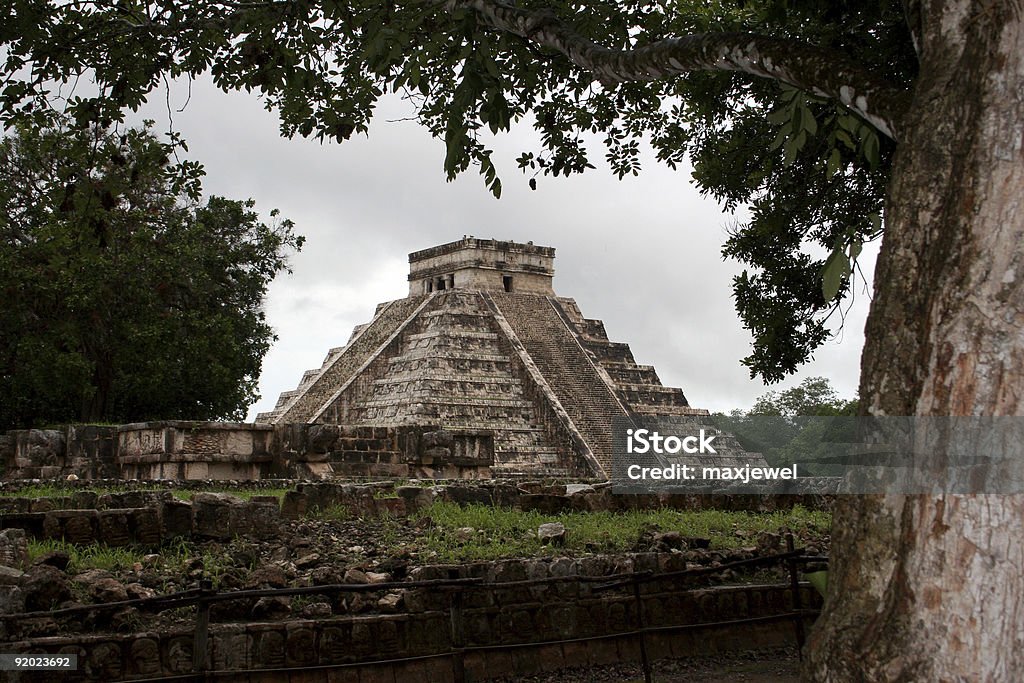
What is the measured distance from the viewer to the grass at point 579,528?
7.58 m

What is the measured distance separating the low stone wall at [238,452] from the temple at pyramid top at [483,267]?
24197 millimetres

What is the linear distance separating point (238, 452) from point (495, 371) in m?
19.9

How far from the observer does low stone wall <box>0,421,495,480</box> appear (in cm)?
1251

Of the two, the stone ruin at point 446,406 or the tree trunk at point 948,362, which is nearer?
the tree trunk at point 948,362

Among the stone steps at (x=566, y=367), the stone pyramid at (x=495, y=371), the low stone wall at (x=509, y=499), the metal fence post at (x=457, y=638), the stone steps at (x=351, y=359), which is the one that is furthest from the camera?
the stone steps at (x=351, y=359)

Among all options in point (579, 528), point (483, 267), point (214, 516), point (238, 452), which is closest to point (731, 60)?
point (579, 528)

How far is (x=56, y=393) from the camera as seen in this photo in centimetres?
2197

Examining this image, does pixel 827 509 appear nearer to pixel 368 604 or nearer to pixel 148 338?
pixel 368 604

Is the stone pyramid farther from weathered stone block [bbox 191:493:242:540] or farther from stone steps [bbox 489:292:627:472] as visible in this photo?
weathered stone block [bbox 191:493:242:540]

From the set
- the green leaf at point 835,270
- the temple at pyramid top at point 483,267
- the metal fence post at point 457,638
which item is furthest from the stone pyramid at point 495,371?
the green leaf at point 835,270

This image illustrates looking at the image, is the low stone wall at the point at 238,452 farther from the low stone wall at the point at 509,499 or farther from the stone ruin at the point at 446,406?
the low stone wall at the point at 509,499

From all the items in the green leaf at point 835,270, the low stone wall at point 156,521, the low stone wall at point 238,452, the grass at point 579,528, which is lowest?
the grass at point 579,528

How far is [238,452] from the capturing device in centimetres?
1262

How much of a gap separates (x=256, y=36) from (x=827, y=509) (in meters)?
7.46
